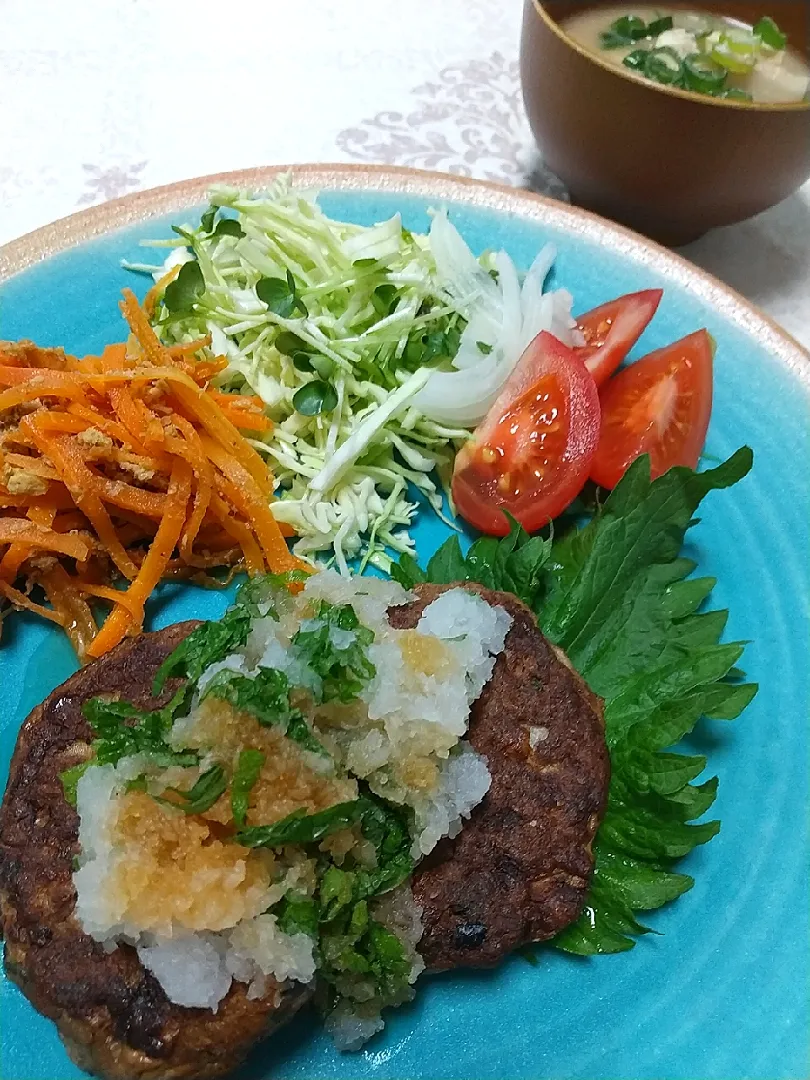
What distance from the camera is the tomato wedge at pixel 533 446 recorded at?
2.62 metres

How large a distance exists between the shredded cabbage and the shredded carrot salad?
0.71 feet

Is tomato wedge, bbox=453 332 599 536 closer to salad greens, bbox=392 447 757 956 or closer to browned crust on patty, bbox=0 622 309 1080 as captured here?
salad greens, bbox=392 447 757 956

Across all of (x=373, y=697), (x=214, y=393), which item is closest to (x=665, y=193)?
(x=214, y=393)

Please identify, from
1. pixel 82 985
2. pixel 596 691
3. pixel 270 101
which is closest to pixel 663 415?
pixel 596 691

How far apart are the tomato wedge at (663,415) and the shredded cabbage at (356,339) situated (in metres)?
0.37

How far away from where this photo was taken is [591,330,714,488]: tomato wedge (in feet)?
8.82

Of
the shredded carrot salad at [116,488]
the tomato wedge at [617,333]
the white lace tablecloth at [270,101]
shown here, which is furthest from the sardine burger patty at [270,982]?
the white lace tablecloth at [270,101]

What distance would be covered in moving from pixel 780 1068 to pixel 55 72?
4.88m

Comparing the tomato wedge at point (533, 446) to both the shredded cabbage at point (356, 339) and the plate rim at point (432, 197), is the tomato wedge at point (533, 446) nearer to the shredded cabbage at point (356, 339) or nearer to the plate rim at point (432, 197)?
the shredded cabbage at point (356, 339)

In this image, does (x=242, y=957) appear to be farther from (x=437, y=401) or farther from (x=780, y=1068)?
(x=437, y=401)

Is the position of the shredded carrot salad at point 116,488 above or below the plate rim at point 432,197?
below

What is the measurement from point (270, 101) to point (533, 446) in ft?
8.72

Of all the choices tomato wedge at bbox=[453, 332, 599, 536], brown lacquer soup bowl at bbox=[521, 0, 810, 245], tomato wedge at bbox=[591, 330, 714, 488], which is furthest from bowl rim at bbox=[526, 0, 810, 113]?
tomato wedge at bbox=[453, 332, 599, 536]

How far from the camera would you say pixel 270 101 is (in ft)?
13.9
